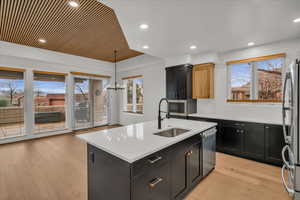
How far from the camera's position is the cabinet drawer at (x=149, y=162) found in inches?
48.7

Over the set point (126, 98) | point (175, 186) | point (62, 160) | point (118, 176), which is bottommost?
point (62, 160)

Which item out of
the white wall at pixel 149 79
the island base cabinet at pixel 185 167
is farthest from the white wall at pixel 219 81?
the island base cabinet at pixel 185 167

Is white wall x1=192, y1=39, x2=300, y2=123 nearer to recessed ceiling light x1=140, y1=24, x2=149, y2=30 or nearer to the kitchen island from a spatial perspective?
recessed ceiling light x1=140, y1=24, x2=149, y2=30

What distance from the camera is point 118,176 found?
1304 mm

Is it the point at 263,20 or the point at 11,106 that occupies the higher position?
the point at 263,20

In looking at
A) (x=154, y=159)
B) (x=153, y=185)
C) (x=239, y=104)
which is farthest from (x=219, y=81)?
(x=153, y=185)

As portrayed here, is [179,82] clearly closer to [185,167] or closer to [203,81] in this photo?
[203,81]

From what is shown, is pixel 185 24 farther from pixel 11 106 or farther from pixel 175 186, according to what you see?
pixel 11 106

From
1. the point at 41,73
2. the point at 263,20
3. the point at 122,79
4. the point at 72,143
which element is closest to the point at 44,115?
the point at 41,73

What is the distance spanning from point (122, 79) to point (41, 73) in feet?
10.3

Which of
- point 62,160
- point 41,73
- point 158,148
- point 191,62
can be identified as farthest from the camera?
point 41,73

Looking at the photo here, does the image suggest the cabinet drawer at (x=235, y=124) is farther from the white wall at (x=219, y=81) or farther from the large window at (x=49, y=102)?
the large window at (x=49, y=102)

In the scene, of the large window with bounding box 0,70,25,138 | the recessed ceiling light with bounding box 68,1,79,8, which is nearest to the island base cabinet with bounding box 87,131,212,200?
the recessed ceiling light with bounding box 68,1,79,8

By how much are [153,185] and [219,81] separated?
363cm
